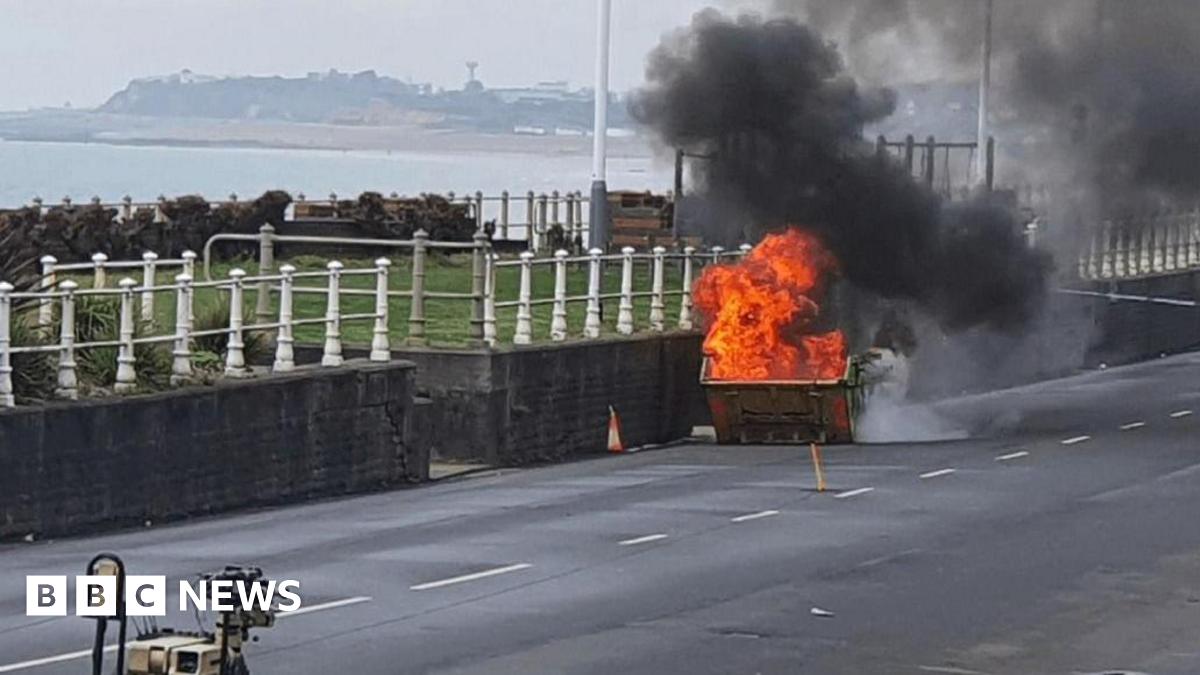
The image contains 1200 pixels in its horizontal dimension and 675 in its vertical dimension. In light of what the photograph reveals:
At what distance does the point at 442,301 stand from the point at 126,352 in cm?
1242

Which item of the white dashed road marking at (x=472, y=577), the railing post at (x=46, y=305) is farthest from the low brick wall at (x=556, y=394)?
the white dashed road marking at (x=472, y=577)

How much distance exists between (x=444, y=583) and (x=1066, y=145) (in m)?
26.1

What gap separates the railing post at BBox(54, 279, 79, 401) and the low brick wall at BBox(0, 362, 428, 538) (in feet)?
0.74

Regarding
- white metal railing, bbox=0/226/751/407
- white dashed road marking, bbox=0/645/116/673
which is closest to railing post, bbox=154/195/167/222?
white metal railing, bbox=0/226/751/407

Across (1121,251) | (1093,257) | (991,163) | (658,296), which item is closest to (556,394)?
(658,296)

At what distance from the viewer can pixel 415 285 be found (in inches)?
1000

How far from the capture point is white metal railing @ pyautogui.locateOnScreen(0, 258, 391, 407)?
61.3ft

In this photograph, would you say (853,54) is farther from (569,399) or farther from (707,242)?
(569,399)

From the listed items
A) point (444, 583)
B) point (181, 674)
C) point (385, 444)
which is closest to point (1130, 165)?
point (385, 444)

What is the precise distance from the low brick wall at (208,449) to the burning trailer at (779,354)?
481 cm

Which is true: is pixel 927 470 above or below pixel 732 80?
below

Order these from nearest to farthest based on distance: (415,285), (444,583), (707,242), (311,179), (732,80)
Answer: (444,583) → (415,285) → (732,80) → (707,242) → (311,179)

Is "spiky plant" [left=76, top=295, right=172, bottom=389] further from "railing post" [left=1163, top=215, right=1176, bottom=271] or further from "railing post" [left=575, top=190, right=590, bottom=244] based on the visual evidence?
"railing post" [left=1163, top=215, right=1176, bottom=271]

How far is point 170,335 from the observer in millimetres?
21406
